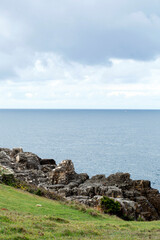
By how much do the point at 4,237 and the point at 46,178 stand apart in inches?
1220

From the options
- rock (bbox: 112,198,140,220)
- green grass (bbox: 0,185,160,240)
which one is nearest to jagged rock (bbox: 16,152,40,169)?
green grass (bbox: 0,185,160,240)

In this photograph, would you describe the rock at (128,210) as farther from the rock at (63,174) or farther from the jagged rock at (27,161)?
the jagged rock at (27,161)

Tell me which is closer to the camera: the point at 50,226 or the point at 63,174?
the point at 50,226

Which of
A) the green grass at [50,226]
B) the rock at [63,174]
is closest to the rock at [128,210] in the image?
the green grass at [50,226]

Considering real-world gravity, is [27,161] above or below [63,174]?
above

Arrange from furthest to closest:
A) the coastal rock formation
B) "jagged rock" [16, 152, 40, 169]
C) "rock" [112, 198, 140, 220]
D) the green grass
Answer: "jagged rock" [16, 152, 40, 169] < the coastal rock formation < "rock" [112, 198, 140, 220] < the green grass

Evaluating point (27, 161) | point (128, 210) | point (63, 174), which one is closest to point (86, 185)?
point (63, 174)

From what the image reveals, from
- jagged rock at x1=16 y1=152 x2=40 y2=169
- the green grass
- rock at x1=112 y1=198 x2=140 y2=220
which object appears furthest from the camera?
jagged rock at x1=16 y1=152 x2=40 y2=169

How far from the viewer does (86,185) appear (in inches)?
Answer: 1602

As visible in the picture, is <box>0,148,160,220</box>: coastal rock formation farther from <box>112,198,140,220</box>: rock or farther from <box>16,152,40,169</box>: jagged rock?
<box>112,198,140,220</box>: rock

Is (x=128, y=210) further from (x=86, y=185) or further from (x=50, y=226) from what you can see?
(x=50, y=226)

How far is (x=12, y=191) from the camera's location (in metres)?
29.6

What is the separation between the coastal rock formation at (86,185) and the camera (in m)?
36.9

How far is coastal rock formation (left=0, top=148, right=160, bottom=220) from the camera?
1454 inches
